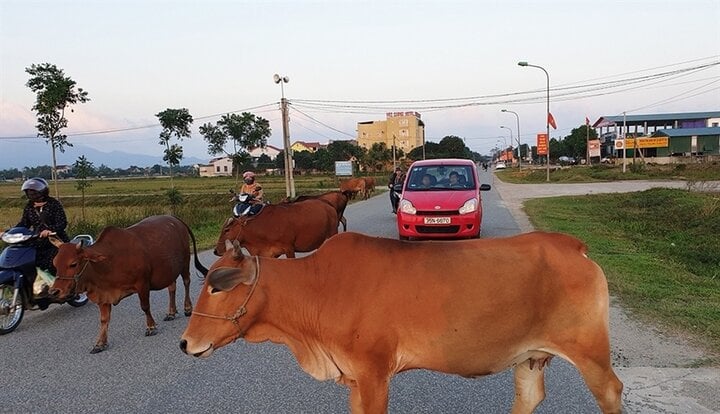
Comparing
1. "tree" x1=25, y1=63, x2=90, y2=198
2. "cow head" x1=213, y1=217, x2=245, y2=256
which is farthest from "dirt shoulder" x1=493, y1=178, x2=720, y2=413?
"tree" x1=25, y1=63, x2=90, y2=198

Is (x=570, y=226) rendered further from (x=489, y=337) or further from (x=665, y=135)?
(x=665, y=135)

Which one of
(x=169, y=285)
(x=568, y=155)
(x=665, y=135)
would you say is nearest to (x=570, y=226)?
(x=169, y=285)

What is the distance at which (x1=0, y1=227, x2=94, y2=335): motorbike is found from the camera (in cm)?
638

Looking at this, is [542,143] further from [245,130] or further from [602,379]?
[602,379]

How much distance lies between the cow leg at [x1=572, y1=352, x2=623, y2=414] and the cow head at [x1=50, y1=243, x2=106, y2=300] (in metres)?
4.88

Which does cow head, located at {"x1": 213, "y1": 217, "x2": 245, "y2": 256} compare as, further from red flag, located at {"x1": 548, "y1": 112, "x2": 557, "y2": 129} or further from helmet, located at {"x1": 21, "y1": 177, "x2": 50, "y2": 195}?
red flag, located at {"x1": 548, "y1": 112, "x2": 557, "y2": 129}

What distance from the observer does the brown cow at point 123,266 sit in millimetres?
5574

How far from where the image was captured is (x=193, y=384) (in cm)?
457

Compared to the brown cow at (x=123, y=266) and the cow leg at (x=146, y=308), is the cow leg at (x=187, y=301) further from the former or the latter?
the cow leg at (x=146, y=308)

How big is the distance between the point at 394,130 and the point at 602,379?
393ft

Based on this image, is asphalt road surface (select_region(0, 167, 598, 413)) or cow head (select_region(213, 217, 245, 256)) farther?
cow head (select_region(213, 217, 245, 256))

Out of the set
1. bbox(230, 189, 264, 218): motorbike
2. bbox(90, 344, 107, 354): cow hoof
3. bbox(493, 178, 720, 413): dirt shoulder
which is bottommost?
bbox(493, 178, 720, 413): dirt shoulder

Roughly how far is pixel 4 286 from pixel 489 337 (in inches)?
240

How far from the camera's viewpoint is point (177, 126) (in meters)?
35.3
